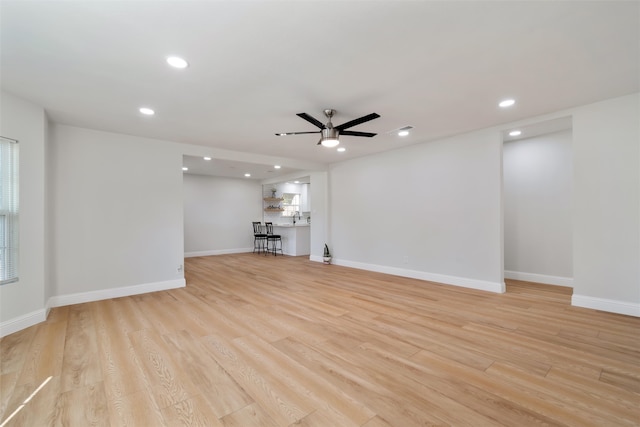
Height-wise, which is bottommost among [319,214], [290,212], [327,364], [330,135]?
[327,364]

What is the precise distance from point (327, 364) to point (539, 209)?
486 cm

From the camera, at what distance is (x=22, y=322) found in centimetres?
300

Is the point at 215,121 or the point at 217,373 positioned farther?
the point at 215,121

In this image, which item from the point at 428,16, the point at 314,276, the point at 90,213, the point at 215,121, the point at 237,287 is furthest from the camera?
the point at 314,276

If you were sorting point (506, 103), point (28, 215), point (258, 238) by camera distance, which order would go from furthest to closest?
point (258, 238), point (506, 103), point (28, 215)

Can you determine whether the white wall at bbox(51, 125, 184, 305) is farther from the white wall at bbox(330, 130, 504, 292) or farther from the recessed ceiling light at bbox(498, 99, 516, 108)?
the recessed ceiling light at bbox(498, 99, 516, 108)

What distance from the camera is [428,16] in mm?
1827

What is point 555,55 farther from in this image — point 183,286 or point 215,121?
point 183,286

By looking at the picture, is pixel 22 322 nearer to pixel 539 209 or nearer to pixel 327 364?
pixel 327 364

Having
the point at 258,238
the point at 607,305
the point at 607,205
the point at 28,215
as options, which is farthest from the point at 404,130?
the point at 258,238

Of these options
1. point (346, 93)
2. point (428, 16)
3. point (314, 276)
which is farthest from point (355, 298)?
point (428, 16)

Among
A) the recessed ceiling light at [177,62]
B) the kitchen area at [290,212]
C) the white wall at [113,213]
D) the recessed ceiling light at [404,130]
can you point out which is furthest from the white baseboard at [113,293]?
the recessed ceiling light at [404,130]

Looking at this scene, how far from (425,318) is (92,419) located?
9.93ft

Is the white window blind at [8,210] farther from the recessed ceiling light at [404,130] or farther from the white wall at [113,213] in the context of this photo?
the recessed ceiling light at [404,130]
